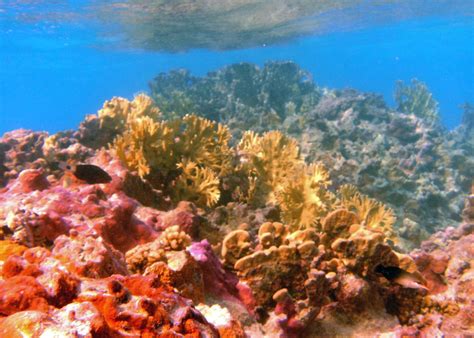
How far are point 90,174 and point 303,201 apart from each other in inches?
119

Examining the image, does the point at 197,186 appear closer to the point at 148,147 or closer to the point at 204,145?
the point at 204,145

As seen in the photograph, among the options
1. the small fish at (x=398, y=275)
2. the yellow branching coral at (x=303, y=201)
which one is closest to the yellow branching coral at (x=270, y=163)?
the yellow branching coral at (x=303, y=201)

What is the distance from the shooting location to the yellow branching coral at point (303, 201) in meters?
5.12

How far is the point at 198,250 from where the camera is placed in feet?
11.0

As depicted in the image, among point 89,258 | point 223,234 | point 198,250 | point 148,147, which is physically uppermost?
point 89,258

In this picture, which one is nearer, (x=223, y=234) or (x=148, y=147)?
(x=223, y=234)

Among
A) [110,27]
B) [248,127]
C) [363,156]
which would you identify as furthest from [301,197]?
[110,27]

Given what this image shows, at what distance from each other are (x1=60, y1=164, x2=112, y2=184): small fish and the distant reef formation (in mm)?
7347

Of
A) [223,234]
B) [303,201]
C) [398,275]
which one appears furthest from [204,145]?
[398,275]

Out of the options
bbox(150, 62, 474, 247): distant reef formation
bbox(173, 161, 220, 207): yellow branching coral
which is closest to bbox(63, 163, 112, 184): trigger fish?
bbox(173, 161, 220, 207): yellow branching coral

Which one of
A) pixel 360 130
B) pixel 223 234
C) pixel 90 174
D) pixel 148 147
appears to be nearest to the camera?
pixel 90 174

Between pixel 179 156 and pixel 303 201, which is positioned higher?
pixel 179 156

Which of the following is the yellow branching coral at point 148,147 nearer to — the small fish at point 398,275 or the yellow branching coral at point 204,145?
the yellow branching coral at point 204,145

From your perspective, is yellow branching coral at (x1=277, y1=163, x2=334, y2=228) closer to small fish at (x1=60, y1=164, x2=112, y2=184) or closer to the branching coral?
the branching coral
